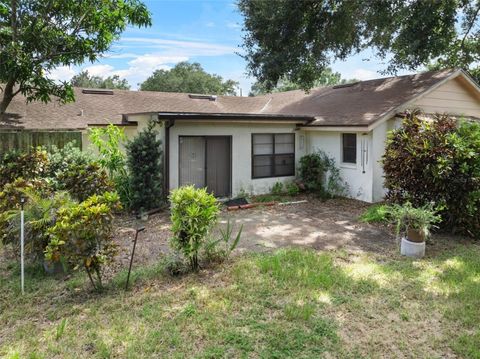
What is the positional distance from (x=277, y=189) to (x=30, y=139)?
7543mm

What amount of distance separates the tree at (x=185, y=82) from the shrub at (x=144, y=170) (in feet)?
113

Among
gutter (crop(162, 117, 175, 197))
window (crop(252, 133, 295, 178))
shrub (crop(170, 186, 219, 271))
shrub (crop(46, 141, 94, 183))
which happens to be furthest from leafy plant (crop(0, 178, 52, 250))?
window (crop(252, 133, 295, 178))

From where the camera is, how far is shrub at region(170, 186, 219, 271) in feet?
17.1

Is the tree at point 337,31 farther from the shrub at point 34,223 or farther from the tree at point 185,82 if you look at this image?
the tree at point 185,82

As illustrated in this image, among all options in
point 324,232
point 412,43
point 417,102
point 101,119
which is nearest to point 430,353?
point 324,232

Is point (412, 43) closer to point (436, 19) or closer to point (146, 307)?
point (436, 19)

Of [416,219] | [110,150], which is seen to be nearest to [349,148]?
[416,219]

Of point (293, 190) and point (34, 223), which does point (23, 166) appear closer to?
point (34, 223)

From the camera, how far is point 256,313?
4.26 metres

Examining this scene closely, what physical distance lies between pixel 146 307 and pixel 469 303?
4022 millimetres

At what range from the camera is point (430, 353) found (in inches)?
142

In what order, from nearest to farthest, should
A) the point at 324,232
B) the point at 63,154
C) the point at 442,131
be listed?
the point at 442,131 → the point at 324,232 → the point at 63,154

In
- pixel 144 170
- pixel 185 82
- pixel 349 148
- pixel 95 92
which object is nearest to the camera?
pixel 144 170

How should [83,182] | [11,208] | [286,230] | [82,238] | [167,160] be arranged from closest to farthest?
1. [82,238]
2. [11,208]
3. [83,182]
4. [286,230]
5. [167,160]
